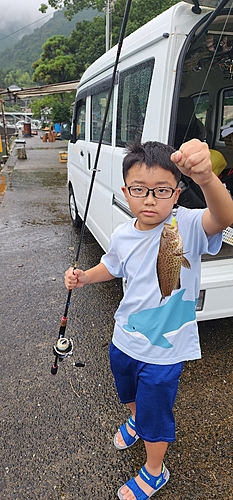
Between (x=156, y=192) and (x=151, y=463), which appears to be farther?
(x=151, y=463)

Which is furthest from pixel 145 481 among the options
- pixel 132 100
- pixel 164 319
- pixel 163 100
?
pixel 132 100

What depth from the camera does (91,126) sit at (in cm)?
420

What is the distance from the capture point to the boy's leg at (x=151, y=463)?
1.63 m

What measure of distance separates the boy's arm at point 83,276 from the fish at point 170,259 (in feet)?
1.23

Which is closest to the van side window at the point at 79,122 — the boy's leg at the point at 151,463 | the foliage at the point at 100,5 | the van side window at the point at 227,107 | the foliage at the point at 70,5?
the van side window at the point at 227,107

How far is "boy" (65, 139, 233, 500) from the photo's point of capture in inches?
51.5

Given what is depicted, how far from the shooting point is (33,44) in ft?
384

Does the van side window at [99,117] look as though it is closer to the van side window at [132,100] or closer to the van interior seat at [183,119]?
the van side window at [132,100]

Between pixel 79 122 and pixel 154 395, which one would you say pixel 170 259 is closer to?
pixel 154 395

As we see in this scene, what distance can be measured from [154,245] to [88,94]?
3.36 m

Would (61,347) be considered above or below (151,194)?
below

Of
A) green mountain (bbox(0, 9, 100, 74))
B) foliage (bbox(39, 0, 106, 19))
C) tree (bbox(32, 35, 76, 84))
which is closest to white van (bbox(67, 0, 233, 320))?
tree (bbox(32, 35, 76, 84))

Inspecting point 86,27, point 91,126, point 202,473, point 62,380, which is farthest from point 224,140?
point 86,27

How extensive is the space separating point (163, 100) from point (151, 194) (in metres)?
1.12
